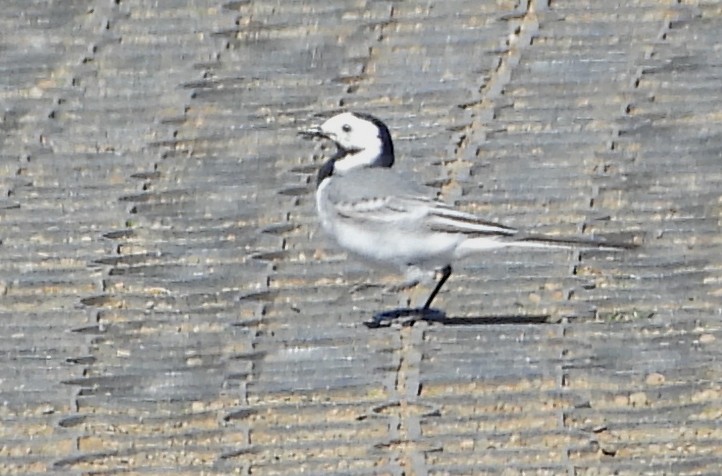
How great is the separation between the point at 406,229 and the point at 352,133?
2.55 feet

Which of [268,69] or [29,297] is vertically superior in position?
[268,69]

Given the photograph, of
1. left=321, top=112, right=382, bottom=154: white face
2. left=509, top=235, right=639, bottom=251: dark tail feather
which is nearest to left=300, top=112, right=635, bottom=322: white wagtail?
left=509, top=235, right=639, bottom=251: dark tail feather

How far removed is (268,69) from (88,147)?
3.94 feet

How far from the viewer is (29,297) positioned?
28.7ft

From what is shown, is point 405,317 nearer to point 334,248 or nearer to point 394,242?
point 394,242

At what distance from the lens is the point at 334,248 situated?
30.8ft

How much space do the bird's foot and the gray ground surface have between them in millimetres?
83

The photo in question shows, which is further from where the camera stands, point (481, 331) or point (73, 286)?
point (73, 286)

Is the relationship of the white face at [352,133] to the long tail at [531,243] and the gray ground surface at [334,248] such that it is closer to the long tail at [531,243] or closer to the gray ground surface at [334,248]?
the gray ground surface at [334,248]

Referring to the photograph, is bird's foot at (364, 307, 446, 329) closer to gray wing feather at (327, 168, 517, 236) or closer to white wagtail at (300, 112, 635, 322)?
white wagtail at (300, 112, 635, 322)

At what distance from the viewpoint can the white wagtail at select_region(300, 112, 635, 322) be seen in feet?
28.3

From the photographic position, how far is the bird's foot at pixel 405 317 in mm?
8352

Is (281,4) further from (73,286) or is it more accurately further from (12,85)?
(73,286)

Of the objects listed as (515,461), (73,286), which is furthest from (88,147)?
(515,461)
